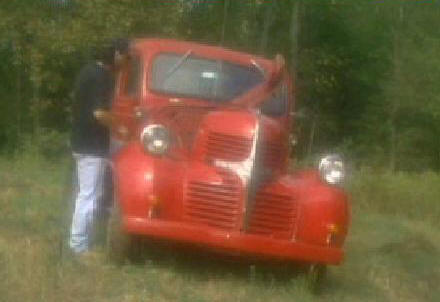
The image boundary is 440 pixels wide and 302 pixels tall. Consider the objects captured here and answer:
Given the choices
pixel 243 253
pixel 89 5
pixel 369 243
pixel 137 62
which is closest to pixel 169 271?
pixel 243 253

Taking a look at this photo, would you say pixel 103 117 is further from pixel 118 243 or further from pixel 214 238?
pixel 214 238

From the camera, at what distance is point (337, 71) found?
32.3m

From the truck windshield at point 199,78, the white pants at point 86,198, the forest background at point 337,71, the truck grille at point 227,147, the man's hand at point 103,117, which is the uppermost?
the truck windshield at point 199,78

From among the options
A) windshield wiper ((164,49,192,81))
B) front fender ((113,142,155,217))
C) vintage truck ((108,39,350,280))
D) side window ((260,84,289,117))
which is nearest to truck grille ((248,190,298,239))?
vintage truck ((108,39,350,280))

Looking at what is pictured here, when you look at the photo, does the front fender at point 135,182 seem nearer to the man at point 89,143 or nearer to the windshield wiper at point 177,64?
the man at point 89,143

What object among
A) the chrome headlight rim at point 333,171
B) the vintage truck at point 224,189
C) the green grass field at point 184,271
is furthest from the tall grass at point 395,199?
the vintage truck at point 224,189

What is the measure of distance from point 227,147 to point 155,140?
1.84ft

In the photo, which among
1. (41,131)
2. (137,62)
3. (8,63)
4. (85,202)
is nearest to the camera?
(85,202)

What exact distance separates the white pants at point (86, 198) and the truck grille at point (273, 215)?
1395mm

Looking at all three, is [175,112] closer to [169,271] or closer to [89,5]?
[169,271]

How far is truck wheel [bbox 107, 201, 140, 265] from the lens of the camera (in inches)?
286

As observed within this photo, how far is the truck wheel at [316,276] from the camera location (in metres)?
7.50

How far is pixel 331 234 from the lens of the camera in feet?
23.9

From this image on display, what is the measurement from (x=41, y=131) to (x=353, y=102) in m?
12.4
